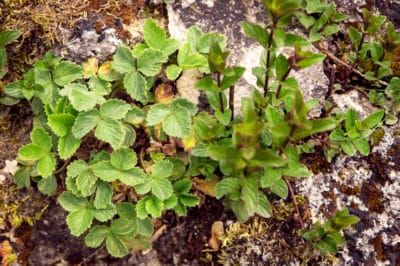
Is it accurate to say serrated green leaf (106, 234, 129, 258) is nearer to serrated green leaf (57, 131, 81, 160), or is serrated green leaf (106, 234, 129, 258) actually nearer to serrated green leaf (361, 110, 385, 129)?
serrated green leaf (57, 131, 81, 160)

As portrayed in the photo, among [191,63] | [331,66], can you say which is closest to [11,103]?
[191,63]

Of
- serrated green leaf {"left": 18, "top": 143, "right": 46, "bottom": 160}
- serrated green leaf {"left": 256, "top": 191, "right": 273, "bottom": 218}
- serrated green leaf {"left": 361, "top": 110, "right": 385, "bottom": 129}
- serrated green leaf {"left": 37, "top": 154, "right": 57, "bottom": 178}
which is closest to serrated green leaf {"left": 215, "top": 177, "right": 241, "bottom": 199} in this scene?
serrated green leaf {"left": 256, "top": 191, "right": 273, "bottom": 218}

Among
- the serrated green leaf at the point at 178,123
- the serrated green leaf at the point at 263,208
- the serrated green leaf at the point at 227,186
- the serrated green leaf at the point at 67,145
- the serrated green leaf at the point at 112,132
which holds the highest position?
the serrated green leaf at the point at 178,123

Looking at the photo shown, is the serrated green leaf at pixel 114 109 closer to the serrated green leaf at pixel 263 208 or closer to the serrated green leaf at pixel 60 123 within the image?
the serrated green leaf at pixel 60 123

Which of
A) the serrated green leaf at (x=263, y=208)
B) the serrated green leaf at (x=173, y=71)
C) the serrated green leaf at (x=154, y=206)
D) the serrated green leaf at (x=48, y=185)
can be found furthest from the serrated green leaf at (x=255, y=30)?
the serrated green leaf at (x=48, y=185)

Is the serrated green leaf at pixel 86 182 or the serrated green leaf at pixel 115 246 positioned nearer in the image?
the serrated green leaf at pixel 86 182

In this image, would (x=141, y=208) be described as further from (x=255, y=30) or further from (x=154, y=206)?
(x=255, y=30)

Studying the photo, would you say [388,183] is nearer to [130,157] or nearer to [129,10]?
[130,157]
